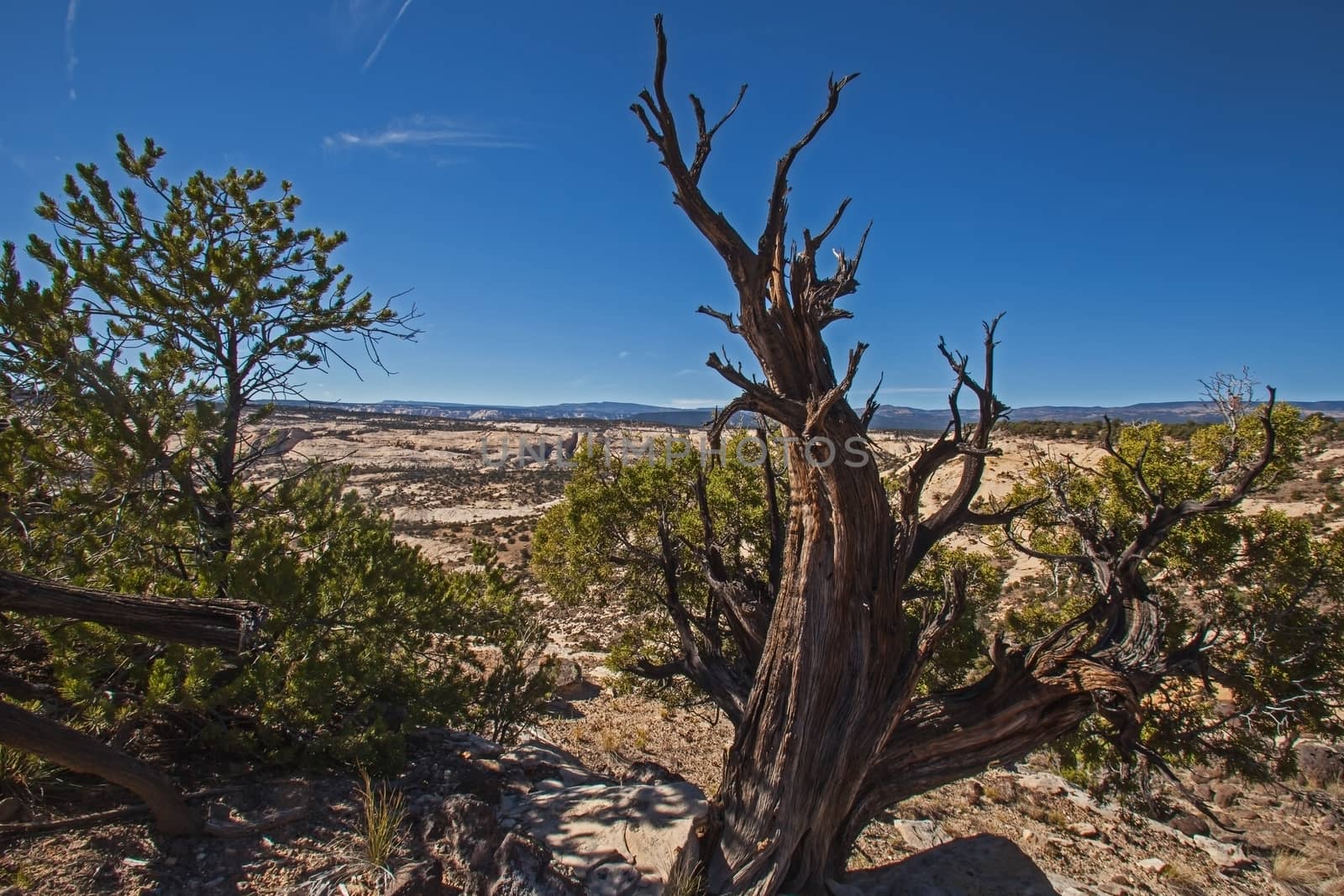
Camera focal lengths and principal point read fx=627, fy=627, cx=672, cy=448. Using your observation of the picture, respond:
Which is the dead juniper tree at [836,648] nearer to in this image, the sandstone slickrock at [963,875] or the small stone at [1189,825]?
the sandstone slickrock at [963,875]

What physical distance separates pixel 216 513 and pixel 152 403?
1.37 m

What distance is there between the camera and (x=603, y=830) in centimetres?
566

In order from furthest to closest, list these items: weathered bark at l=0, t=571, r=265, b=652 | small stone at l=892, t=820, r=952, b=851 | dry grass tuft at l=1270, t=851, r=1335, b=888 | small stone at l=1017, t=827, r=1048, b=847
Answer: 1. small stone at l=1017, t=827, r=1048, b=847
2. small stone at l=892, t=820, r=952, b=851
3. dry grass tuft at l=1270, t=851, r=1335, b=888
4. weathered bark at l=0, t=571, r=265, b=652

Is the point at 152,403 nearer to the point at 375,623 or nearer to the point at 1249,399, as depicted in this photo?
the point at 375,623

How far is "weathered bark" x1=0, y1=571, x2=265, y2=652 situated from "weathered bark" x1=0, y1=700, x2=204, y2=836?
811mm

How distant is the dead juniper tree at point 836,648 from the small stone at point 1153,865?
3.71 m

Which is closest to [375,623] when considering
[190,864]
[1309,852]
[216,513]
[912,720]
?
[216,513]

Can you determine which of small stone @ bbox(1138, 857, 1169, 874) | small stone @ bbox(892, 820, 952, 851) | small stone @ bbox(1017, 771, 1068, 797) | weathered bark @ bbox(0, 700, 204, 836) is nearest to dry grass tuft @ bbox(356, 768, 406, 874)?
weathered bark @ bbox(0, 700, 204, 836)

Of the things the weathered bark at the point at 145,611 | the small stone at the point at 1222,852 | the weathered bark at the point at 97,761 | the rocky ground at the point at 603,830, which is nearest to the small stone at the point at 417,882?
the rocky ground at the point at 603,830

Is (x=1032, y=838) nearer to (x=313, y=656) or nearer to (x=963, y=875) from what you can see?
(x=963, y=875)

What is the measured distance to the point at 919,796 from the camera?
10344mm

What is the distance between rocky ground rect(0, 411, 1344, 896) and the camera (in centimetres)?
438

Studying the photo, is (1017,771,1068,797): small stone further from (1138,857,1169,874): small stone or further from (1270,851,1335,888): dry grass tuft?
(1270,851,1335,888): dry grass tuft

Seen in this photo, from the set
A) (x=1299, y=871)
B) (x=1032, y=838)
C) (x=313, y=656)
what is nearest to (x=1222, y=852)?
(x=1299, y=871)
